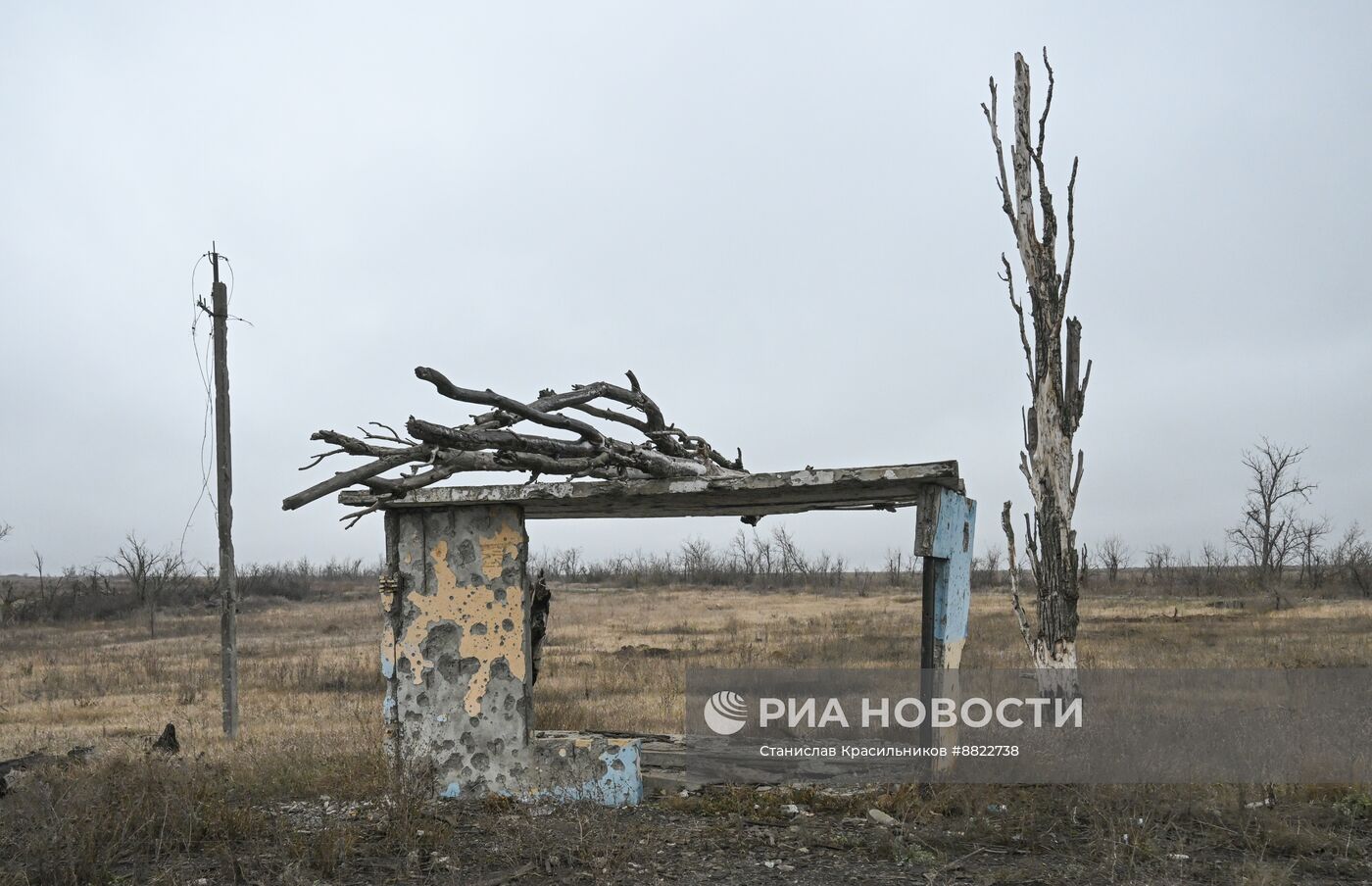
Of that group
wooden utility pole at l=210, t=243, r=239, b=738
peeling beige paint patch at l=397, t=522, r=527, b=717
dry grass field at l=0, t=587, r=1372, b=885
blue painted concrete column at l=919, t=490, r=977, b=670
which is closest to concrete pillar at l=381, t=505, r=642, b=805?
peeling beige paint patch at l=397, t=522, r=527, b=717

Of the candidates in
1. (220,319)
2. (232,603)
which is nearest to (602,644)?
(232,603)

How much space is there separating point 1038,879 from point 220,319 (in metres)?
10.1

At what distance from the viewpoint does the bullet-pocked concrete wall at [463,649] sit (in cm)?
765

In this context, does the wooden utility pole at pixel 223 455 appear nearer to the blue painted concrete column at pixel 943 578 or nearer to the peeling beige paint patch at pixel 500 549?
the peeling beige paint patch at pixel 500 549

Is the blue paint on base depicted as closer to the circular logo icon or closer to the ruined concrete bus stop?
the ruined concrete bus stop

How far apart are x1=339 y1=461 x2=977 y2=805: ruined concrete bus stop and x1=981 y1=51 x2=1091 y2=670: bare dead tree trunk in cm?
127

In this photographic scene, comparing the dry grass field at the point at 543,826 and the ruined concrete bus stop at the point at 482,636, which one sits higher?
the ruined concrete bus stop at the point at 482,636

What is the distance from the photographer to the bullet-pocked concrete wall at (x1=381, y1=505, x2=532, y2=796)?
765 cm

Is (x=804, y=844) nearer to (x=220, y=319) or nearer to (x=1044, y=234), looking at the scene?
(x=1044, y=234)

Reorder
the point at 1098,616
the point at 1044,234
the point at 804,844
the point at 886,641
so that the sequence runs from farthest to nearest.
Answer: the point at 1098,616, the point at 886,641, the point at 1044,234, the point at 804,844

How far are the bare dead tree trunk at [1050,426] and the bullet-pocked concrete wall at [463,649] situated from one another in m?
4.26

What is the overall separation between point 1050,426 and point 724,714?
4.35 metres

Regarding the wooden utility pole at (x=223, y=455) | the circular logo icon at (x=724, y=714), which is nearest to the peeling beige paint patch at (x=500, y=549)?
the circular logo icon at (x=724, y=714)

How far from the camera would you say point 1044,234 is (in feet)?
28.9
